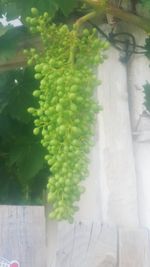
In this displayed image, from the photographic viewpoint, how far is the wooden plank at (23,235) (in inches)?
30.5

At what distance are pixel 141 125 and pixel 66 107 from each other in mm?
233

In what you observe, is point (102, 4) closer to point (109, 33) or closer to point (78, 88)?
point (109, 33)

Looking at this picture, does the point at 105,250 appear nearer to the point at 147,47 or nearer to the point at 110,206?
the point at 110,206

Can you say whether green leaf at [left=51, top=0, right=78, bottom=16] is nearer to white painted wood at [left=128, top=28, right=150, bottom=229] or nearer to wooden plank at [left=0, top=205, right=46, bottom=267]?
white painted wood at [left=128, top=28, right=150, bottom=229]

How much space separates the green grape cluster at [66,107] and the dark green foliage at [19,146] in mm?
262

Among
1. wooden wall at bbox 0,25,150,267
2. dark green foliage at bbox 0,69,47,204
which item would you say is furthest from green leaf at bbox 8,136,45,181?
wooden wall at bbox 0,25,150,267

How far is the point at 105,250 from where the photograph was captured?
0.77 metres

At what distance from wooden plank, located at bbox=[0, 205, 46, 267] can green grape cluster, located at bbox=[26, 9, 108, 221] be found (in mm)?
87

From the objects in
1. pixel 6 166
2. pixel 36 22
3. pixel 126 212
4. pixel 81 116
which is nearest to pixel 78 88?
pixel 81 116

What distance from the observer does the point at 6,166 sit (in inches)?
44.9

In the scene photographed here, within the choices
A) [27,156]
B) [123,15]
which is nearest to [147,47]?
[123,15]

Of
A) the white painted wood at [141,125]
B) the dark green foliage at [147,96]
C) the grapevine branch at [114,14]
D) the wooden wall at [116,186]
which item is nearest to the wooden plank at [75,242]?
the wooden wall at [116,186]

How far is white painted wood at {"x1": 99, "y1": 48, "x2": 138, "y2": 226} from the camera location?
0.84 meters

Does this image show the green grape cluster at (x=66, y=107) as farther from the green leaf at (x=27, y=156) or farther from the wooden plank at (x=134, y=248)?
the green leaf at (x=27, y=156)
